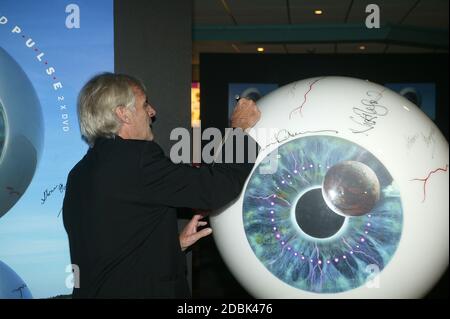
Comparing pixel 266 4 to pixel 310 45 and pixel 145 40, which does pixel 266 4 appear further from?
pixel 145 40

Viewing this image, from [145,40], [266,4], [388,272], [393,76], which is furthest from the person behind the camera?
[393,76]

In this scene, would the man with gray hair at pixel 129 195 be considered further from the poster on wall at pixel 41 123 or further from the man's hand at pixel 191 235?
the poster on wall at pixel 41 123

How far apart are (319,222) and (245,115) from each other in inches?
14.8

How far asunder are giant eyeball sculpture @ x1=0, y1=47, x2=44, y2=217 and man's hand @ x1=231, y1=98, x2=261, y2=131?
0.74 metres

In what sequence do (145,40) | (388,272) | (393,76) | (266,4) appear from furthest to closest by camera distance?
(393,76) < (266,4) < (145,40) < (388,272)

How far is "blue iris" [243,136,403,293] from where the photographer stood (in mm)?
1476

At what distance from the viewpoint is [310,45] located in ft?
24.8

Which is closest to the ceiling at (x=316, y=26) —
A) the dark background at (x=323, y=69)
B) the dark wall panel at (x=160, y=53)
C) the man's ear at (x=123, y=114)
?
the dark background at (x=323, y=69)

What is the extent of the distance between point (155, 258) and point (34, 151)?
671mm

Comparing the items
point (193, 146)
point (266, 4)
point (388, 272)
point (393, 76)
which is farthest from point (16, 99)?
point (393, 76)

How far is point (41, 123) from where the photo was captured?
1.87 m
